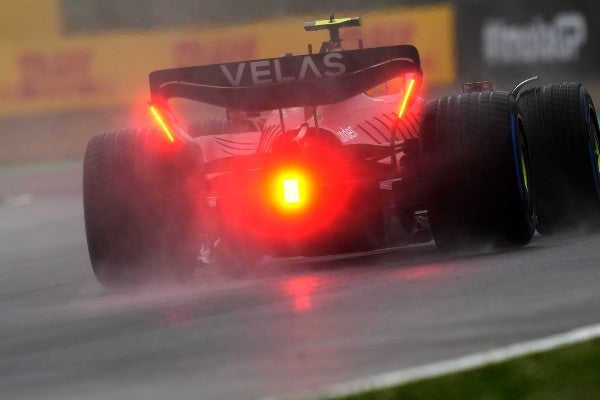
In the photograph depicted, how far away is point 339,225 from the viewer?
901 cm

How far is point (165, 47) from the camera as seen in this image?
24.6 meters

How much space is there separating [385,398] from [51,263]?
6.93 m

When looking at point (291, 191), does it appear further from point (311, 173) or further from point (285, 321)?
point (285, 321)

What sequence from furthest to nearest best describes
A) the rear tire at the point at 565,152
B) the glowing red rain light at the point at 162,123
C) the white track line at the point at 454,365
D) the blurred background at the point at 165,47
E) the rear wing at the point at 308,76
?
the blurred background at the point at 165,47 → the rear tire at the point at 565,152 → the glowing red rain light at the point at 162,123 → the rear wing at the point at 308,76 → the white track line at the point at 454,365

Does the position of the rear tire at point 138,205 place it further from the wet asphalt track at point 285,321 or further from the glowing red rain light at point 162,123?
the wet asphalt track at point 285,321

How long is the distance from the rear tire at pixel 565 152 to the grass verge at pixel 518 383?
4.33m

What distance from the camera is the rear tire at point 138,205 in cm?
902

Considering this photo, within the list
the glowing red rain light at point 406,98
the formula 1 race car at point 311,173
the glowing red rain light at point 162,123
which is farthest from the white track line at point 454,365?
the glowing red rain light at point 162,123

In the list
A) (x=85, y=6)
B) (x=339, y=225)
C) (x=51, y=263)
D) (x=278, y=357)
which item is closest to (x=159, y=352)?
(x=278, y=357)

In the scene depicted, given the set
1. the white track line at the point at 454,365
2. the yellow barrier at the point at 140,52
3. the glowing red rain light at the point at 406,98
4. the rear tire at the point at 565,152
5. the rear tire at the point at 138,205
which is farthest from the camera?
the yellow barrier at the point at 140,52

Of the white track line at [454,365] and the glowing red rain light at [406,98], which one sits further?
the glowing red rain light at [406,98]

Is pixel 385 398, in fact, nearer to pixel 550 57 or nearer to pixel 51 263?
pixel 51 263

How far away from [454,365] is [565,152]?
4.49 meters

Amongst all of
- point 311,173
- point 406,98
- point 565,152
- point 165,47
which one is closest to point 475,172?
point 406,98
